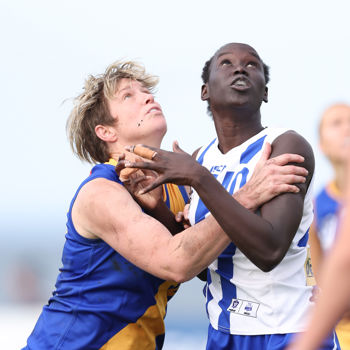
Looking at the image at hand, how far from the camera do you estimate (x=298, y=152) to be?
273 cm

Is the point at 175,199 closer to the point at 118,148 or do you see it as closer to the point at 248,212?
the point at 118,148

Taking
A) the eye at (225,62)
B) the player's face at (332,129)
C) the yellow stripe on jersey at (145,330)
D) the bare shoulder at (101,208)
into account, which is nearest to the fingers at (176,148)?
the bare shoulder at (101,208)

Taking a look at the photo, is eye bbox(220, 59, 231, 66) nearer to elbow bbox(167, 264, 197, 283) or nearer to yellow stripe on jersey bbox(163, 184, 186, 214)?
yellow stripe on jersey bbox(163, 184, 186, 214)

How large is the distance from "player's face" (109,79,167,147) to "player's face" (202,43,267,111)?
0.34 meters

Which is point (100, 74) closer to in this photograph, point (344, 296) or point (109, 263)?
point (109, 263)

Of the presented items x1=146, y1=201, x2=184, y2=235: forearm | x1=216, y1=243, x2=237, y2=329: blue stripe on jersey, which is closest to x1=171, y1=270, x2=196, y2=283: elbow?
x1=216, y1=243, x2=237, y2=329: blue stripe on jersey

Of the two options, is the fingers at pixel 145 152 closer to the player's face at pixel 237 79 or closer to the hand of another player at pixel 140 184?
the hand of another player at pixel 140 184

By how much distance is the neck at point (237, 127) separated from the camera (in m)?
3.11

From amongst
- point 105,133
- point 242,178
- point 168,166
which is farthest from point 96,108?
point 168,166

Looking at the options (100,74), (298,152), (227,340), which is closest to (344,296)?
(298,152)

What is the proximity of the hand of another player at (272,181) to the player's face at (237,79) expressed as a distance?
462 millimetres

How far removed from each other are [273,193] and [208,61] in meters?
1.10

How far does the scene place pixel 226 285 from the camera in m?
2.95

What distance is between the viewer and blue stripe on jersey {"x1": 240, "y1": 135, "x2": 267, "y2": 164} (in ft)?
9.75
